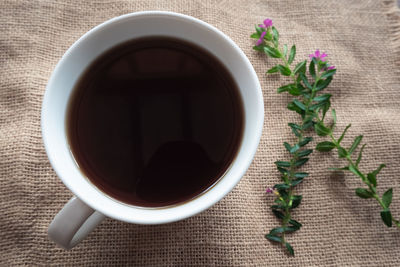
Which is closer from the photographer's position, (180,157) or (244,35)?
(180,157)

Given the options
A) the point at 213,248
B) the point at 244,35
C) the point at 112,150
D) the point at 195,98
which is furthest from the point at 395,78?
the point at 112,150

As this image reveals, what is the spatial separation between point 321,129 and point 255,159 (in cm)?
21

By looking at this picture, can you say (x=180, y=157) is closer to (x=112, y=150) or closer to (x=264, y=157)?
(x=112, y=150)

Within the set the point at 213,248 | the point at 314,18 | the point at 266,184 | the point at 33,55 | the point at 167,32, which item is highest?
the point at 314,18

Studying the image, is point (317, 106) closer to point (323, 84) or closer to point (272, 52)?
point (323, 84)

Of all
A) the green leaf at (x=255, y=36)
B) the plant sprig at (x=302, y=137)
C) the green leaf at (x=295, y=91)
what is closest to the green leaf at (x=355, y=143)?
the plant sprig at (x=302, y=137)

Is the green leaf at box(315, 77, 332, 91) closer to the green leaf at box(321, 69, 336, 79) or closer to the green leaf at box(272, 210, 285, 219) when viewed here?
the green leaf at box(321, 69, 336, 79)

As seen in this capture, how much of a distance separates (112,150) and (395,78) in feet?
3.11

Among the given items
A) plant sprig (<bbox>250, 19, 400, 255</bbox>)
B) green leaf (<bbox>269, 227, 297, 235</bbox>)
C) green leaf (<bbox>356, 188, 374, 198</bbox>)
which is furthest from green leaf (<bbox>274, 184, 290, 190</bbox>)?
green leaf (<bbox>356, 188, 374, 198</bbox>)

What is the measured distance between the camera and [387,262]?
93 cm

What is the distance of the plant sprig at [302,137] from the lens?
3.00 feet

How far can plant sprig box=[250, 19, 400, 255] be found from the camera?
913 mm

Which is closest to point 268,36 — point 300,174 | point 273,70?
point 273,70

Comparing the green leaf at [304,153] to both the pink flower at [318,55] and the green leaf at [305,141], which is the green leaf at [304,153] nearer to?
the green leaf at [305,141]
